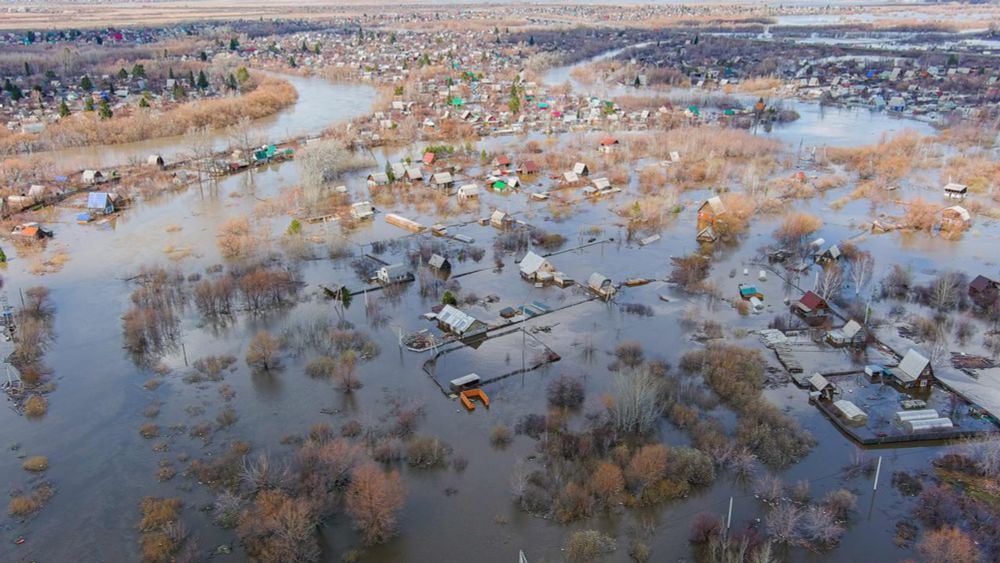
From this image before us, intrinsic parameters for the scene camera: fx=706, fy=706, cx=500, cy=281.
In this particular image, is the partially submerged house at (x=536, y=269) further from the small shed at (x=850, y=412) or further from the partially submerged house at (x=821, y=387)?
the small shed at (x=850, y=412)

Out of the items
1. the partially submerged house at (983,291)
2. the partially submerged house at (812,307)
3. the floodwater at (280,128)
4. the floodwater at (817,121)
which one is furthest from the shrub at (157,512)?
the floodwater at (817,121)

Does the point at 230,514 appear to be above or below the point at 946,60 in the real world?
below

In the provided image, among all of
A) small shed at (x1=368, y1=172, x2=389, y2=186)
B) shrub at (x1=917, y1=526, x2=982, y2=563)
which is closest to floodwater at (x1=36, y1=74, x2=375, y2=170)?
small shed at (x1=368, y1=172, x2=389, y2=186)

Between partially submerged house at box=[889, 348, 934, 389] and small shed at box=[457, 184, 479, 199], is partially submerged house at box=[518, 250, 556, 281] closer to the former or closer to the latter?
small shed at box=[457, 184, 479, 199]

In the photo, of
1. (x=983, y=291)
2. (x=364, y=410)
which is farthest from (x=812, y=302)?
(x=364, y=410)

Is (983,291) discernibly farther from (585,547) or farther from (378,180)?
(378,180)

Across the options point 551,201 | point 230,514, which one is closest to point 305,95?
point 551,201

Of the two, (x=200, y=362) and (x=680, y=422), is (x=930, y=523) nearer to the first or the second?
(x=680, y=422)
